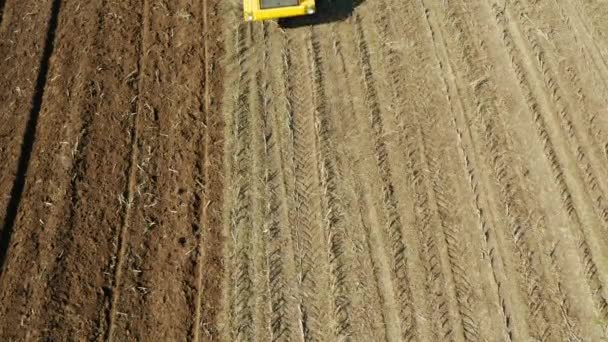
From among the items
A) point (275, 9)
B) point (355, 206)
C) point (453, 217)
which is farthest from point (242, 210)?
point (275, 9)

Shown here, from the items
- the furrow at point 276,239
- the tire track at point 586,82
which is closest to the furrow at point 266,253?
the furrow at point 276,239

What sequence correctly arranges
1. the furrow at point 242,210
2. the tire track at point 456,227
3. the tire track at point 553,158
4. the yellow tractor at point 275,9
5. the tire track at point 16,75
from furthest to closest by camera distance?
the yellow tractor at point 275,9 → the tire track at point 16,75 → the furrow at point 242,210 → the tire track at point 553,158 → the tire track at point 456,227

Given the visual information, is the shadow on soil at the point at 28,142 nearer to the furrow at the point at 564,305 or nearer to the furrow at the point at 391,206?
the furrow at the point at 391,206

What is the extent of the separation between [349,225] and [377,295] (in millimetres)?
1206

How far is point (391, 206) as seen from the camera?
9.99 metres

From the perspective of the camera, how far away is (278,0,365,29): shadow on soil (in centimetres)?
1197

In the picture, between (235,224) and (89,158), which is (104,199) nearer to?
(89,158)

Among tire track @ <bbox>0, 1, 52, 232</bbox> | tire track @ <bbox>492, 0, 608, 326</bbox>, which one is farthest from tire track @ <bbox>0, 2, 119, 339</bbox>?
tire track @ <bbox>492, 0, 608, 326</bbox>

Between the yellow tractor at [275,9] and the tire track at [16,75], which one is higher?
the yellow tractor at [275,9]

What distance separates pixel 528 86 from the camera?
1100 cm

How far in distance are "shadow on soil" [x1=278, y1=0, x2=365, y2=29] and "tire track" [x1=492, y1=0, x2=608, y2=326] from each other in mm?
2785

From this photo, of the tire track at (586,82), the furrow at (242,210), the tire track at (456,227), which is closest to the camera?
the tire track at (456,227)

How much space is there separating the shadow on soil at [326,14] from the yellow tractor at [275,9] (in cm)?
65

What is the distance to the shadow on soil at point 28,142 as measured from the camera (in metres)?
10.1
